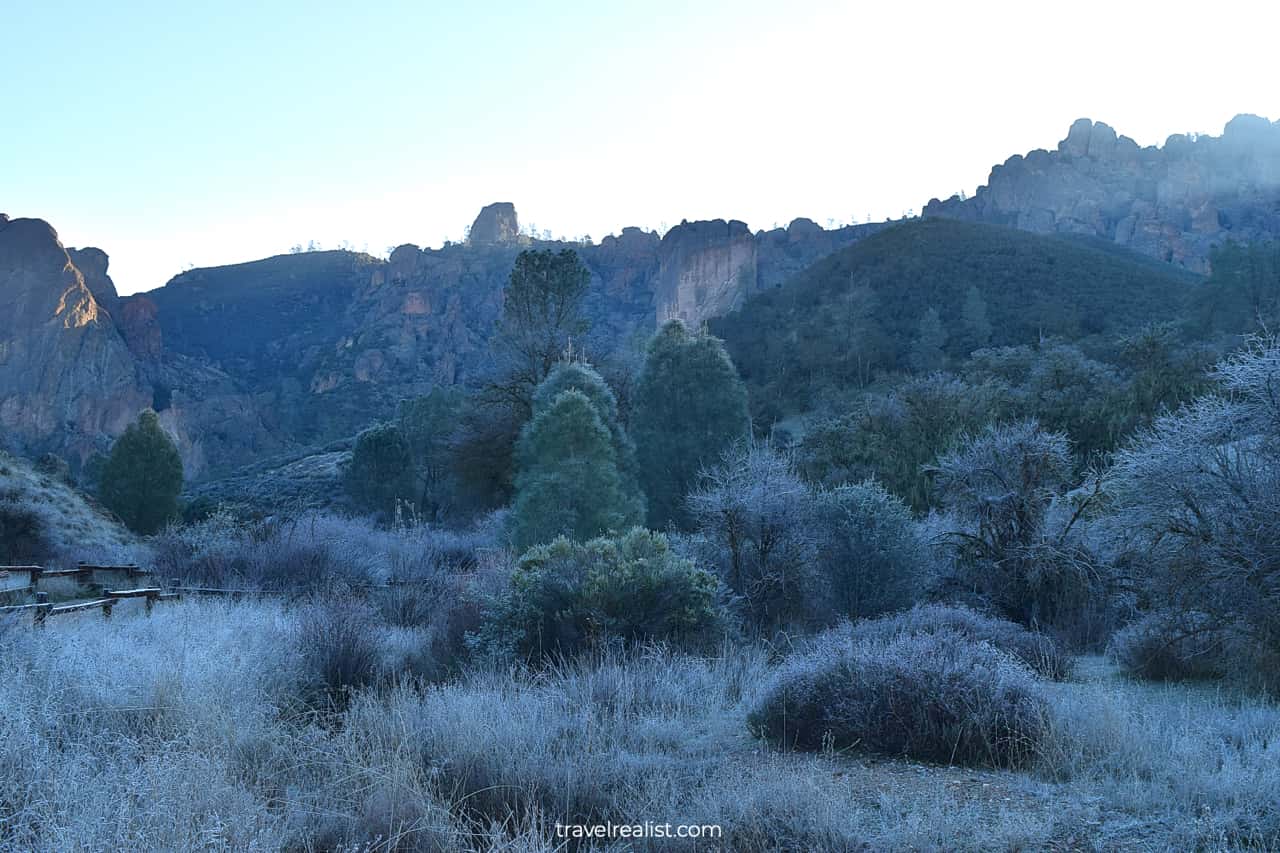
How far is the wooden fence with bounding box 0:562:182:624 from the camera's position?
11216mm

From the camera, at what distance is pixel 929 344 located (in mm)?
A: 54250

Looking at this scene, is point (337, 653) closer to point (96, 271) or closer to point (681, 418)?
point (681, 418)

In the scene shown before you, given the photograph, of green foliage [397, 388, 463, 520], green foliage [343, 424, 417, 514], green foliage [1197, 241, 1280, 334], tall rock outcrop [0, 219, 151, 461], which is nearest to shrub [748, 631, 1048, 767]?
green foliage [397, 388, 463, 520]

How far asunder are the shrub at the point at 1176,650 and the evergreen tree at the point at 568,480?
39.1 feet

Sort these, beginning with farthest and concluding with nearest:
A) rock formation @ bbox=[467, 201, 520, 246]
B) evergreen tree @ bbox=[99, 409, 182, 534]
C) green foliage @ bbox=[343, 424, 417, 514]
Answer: rock formation @ bbox=[467, 201, 520, 246]
green foliage @ bbox=[343, 424, 417, 514]
evergreen tree @ bbox=[99, 409, 182, 534]

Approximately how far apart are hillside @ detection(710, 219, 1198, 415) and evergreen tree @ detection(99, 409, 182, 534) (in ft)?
97.1

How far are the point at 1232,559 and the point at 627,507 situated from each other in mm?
14108

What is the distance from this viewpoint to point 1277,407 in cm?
840

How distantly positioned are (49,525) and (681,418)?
15.9 m

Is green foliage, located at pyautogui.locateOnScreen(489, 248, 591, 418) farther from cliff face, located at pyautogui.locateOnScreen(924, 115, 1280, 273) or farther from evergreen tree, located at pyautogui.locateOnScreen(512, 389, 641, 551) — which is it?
cliff face, located at pyautogui.locateOnScreen(924, 115, 1280, 273)

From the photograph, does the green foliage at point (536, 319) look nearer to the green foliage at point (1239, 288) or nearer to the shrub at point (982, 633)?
the shrub at point (982, 633)

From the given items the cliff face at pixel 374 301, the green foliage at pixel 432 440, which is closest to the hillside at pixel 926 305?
the green foliage at pixel 432 440

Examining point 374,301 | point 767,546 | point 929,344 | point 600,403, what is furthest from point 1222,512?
point 374,301

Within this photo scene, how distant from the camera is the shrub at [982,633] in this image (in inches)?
337
